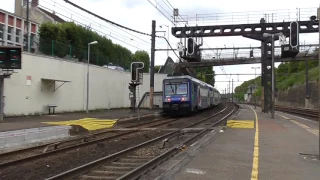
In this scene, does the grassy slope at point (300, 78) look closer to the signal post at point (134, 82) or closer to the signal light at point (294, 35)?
the signal light at point (294, 35)

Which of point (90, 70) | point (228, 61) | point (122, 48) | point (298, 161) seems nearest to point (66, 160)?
point (298, 161)

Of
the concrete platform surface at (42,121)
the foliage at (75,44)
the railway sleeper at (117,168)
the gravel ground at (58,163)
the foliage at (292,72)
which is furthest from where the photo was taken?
the foliage at (292,72)

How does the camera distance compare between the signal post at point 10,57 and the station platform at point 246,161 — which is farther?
the signal post at point 10,57

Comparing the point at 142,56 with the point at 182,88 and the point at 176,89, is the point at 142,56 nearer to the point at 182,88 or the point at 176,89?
the point at 176,89

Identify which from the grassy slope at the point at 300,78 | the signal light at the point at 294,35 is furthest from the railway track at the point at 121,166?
the grassy slope at the point at 300,78

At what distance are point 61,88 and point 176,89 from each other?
34.4 ft

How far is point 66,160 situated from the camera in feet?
34.1

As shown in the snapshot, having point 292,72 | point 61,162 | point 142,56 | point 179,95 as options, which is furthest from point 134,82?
point 292,72

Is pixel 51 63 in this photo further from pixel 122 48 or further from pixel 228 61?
pixel 122 48

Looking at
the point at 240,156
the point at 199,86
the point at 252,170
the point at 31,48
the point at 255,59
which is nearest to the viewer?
the point at 252,170

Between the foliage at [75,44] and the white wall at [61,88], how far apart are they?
1.41m

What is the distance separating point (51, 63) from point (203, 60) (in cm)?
1818

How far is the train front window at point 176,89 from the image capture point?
1141 inches

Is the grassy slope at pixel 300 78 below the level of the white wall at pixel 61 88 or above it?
above
